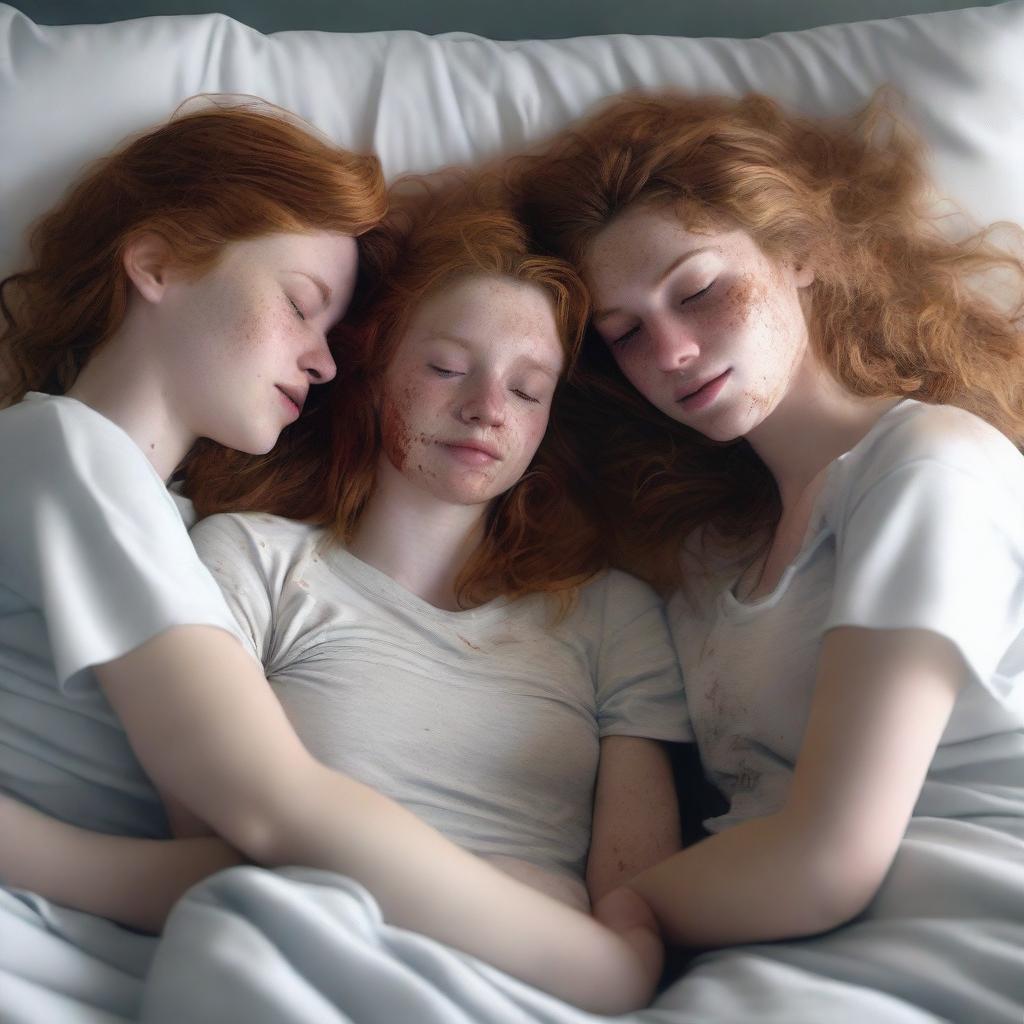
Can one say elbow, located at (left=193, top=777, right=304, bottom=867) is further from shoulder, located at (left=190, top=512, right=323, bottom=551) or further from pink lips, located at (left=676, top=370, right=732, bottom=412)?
pink lips, located at (left=676, top=370, right=732, bottom=412)

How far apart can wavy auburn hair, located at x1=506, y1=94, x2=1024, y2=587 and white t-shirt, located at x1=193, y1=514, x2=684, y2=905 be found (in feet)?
0.47

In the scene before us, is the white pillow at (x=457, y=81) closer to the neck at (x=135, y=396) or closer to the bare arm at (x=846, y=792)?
the neck at (x=135, y=396)

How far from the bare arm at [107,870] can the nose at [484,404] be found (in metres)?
0.49

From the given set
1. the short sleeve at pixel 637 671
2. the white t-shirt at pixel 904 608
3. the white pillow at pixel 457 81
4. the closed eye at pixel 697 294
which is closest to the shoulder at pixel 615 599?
the short sleeve at pixel 637 671

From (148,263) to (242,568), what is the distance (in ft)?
1.10

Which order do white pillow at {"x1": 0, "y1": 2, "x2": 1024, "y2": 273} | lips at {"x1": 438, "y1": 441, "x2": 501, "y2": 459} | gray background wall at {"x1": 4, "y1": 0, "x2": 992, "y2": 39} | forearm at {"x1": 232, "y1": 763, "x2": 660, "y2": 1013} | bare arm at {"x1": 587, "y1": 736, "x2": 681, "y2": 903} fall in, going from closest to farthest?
forearm at {"x1": 232, "y1": 763, "x2": 660, "y2": 1013} < bare arm at {"x1": 587, "y1": 736, "x2": 681, "y2": 903} < lips at {"x1": 438, "y1": 441, "x2": 501, "y2": 459} < white pillow at {"x1": 0, "y1": 2, "x2": 1024, "y2": 273} < gray background wall at {"x1": 4, "y1": 0, "x2": 992, "y2": 39}

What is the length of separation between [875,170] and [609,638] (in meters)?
0.62

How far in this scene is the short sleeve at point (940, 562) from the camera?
92 cm

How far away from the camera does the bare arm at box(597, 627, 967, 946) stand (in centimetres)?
90

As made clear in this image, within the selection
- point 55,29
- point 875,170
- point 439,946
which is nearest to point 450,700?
point 439,946

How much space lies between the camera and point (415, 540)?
51.2 inches

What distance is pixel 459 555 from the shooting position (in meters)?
1.32

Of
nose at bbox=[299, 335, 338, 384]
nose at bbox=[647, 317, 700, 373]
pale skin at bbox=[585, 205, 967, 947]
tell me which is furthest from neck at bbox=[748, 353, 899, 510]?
nose at bbox=[299, 335, 338, 384]

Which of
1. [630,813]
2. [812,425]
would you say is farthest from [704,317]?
[630,813]
